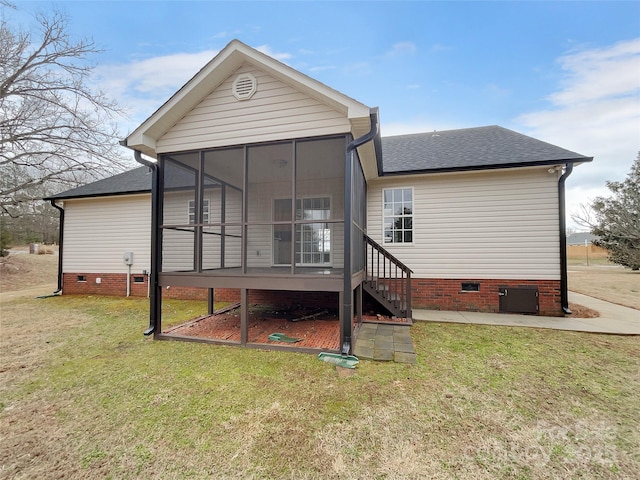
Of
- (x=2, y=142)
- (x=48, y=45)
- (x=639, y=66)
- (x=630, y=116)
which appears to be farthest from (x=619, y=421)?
(x=48, y=45)

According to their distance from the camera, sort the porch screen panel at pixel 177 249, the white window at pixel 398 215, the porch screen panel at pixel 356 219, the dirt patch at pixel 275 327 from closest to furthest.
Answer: the porch screen panel at pixel 356 219, the dirt patch at pixel 275 327, the porch screen panel at pixel 177 249, the white window at pixel 398 215

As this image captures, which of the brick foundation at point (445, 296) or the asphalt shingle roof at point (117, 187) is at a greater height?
the asphalt shingle roof at point (117, 187)

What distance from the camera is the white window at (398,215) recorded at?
7.38 metres

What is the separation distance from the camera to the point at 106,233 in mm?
9625

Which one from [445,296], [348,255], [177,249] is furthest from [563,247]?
[177,249]

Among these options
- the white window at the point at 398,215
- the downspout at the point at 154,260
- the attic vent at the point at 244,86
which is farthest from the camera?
the white window at the point at 398,215

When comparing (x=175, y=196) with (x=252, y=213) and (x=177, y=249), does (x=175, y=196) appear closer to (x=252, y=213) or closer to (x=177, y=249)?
A: (x=177, y=249)

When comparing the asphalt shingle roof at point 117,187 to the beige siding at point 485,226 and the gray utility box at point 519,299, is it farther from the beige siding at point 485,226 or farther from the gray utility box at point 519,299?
the gray utility box at point 519,299

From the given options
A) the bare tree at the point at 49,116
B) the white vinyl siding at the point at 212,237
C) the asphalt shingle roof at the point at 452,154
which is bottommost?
the white vinyl siding at the point at 212,237

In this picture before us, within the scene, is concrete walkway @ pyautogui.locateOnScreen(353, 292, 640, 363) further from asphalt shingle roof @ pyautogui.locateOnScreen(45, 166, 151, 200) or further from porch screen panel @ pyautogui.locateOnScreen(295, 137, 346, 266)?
asphalt shingle roof @ pyautogui.locateOnScreen(45, 166, 151, 200)

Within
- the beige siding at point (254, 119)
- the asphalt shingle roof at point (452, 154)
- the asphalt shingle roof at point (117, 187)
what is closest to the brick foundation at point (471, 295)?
the asphalt shingle roof at point (452, 154)

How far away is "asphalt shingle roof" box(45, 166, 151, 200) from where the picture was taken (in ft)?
30.2

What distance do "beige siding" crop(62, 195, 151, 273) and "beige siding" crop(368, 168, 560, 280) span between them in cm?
830

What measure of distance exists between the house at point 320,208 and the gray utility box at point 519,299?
0.02 m
